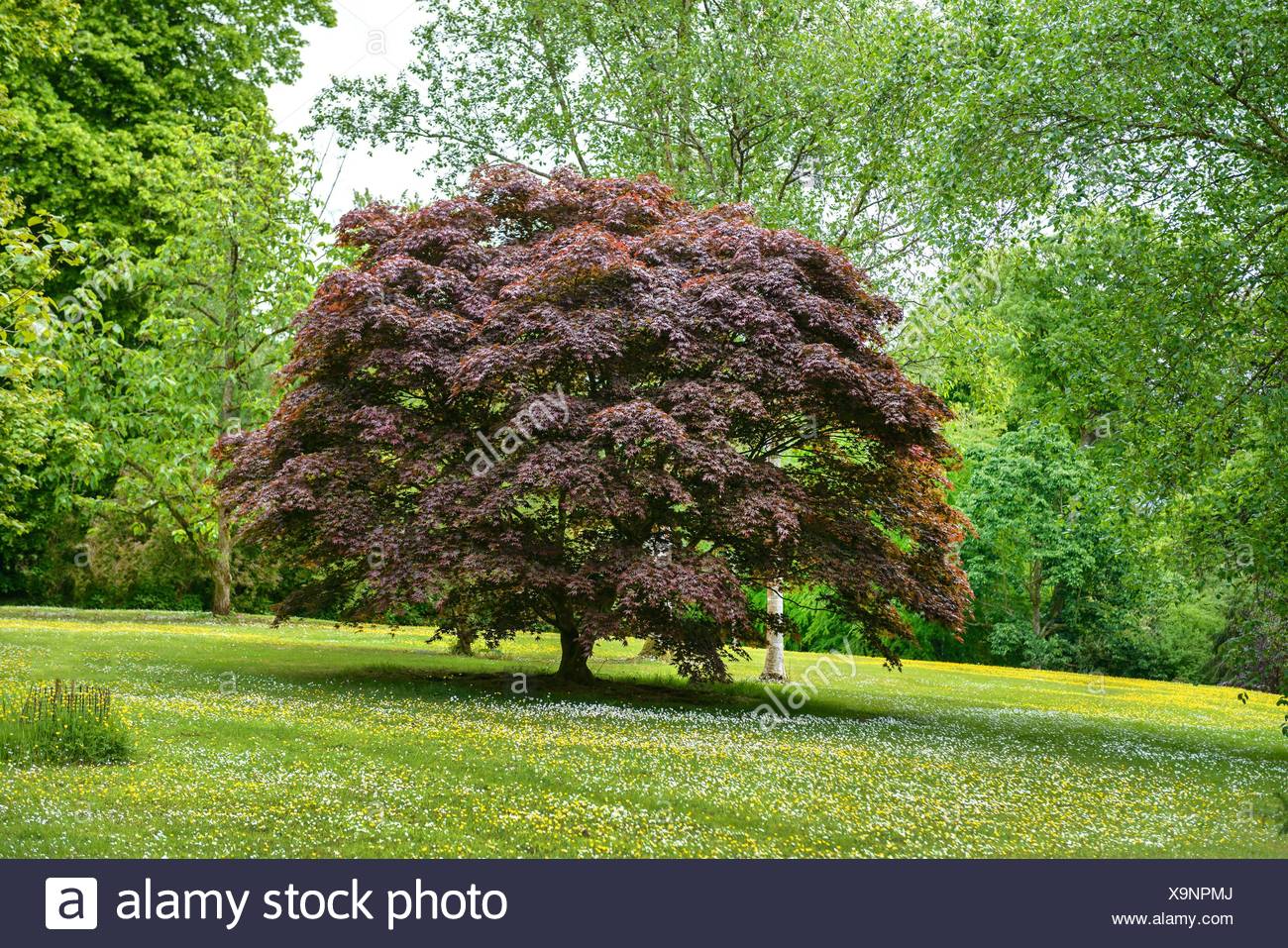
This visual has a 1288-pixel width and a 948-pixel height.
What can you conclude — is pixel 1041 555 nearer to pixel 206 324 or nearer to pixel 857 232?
pixel 857 232

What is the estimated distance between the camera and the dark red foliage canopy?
1586 centimetres

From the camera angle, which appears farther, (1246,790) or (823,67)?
(823,67)

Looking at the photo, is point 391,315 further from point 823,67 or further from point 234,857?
point 823,67

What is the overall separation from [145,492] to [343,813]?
21654 mm

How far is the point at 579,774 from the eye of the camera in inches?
422

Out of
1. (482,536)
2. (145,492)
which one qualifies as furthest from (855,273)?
(145,492)

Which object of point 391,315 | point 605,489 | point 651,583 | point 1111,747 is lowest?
point 1111,747

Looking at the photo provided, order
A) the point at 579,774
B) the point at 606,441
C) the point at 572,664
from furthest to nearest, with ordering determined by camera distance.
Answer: the point at 572,664, the point at 606,441, the point at 579,774

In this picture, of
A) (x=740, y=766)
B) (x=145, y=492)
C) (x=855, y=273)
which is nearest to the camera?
(x=740, y=766)

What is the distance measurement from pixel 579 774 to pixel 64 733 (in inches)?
192

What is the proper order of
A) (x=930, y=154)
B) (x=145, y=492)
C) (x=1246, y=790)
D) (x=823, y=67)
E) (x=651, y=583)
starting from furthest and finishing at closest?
1. (x=145, y=492)
2. (x=823, y=67)
3. (x=930, y=154)
4. (x=651, y=583)
5. (x=1246, y=790)

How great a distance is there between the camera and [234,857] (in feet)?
24.3

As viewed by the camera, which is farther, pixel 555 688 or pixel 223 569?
pixel 223 569

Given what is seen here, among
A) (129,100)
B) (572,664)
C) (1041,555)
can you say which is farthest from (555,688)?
(129,100)
